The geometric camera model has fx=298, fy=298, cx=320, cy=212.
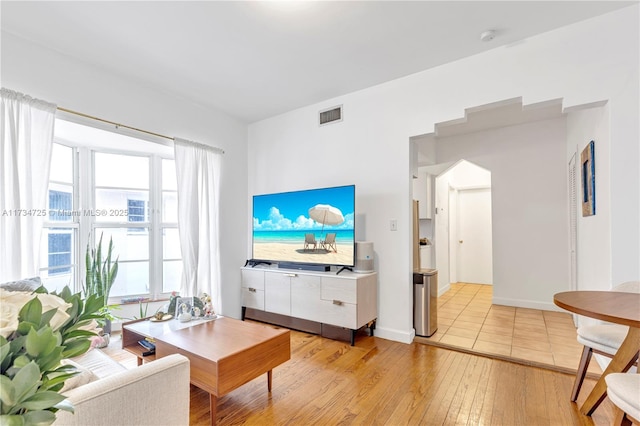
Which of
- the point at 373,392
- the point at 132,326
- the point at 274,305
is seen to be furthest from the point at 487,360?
the point at 132,326

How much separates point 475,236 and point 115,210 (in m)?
6.16

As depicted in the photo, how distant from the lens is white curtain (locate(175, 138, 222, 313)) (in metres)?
3.38

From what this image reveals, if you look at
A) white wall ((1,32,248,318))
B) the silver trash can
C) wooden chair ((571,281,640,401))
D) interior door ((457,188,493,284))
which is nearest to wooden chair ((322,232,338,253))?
the silver trash can

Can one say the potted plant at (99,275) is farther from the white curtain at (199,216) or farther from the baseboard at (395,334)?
the baseboard at (395,334)

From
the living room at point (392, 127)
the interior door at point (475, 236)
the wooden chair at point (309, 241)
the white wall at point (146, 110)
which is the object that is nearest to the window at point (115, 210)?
the white wall at point (146, 110)

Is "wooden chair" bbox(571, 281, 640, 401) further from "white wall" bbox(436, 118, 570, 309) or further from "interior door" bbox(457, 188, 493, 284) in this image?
"interior door" bbox(457, 188, 493, 284)

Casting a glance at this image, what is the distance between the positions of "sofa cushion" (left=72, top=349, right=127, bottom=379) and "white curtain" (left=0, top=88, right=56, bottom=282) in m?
1.00

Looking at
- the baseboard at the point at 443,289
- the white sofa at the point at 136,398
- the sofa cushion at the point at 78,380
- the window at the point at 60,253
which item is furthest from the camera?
the baseboard at the point at 443,289

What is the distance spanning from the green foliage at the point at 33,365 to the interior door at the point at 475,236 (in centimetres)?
654

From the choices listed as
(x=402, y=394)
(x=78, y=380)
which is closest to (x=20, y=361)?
(x=78, y=380)

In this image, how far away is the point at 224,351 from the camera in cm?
181

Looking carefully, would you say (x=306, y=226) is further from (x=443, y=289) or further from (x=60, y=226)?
(x=443, y=289)

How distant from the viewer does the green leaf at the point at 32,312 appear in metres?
0.56

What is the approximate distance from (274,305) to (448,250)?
152 inches
